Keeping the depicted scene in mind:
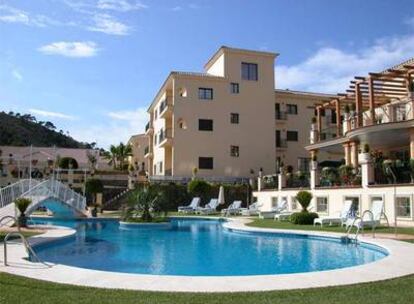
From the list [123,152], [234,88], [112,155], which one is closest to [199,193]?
[234,88]

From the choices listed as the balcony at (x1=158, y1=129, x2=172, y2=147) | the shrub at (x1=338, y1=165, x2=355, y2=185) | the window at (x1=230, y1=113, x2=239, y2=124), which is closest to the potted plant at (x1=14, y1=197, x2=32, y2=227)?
the shrub at (x1=338, y1=165, x2=355, y2=185)

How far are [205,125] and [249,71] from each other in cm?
656

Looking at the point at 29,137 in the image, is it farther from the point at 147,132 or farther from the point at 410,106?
the point at 410,106

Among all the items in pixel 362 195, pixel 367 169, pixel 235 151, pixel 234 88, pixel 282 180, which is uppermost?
pixel 234 88

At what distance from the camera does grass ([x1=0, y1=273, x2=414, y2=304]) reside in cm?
680

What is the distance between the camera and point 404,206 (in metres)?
19.5

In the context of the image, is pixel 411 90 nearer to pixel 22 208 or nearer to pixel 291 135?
pixel 22 208

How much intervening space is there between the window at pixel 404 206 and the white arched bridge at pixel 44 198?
53.3ft

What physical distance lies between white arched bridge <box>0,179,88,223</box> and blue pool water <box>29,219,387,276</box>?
16.5 ft

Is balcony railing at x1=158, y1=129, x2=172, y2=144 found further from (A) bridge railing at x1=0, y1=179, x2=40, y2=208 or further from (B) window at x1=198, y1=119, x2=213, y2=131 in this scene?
(A) bridge railing at x1=0, y1=179, x2=40, y2=208

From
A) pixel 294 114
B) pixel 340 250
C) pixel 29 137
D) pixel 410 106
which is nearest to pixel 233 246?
pixel 340 250

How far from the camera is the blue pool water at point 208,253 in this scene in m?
11.9

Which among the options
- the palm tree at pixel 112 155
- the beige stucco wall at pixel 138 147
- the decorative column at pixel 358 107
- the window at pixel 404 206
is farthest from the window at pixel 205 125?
the palm tree at pixel 112 155

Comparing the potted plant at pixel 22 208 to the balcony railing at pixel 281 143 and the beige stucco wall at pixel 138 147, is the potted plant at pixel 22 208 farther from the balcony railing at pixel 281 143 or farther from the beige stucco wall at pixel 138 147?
the beige stucco wall at pixel 138 147
